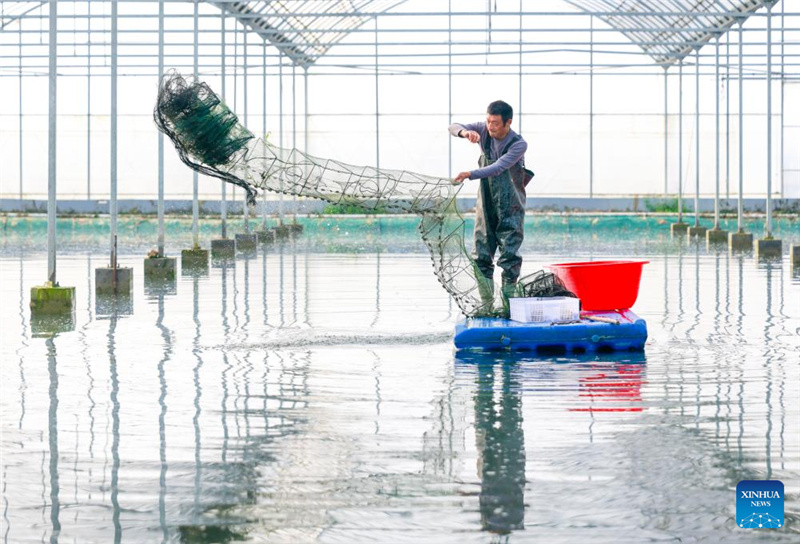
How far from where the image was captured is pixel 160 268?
1595 centimetres

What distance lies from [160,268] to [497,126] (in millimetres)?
7274

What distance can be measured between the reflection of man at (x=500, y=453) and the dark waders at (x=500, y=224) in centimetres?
185

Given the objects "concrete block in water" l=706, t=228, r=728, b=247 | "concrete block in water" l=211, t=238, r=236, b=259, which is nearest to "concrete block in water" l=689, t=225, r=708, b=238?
"concrete block in water" l=706, t=228, r=728, b=247

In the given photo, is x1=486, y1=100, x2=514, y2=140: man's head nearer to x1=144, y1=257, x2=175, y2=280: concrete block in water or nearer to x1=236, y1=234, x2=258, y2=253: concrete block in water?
x1=144, y1=257, x2=175, y2=280: concrete block in water

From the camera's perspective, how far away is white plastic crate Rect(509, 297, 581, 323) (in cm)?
926

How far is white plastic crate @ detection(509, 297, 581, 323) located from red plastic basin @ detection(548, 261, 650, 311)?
1.66ft

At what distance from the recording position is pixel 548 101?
3681 centimetres

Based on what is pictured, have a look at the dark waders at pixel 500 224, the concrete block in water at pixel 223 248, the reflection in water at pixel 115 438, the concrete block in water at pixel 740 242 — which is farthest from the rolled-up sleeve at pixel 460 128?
the concrete block in water at pixel 740 242

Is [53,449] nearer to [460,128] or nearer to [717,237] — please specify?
[460,128]

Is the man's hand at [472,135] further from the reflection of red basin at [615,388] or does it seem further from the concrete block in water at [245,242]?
the concrete block in water at [245,242]

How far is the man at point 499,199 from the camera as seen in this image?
9719 mm

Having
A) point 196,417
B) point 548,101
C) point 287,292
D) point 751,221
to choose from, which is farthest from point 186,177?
point 196,417

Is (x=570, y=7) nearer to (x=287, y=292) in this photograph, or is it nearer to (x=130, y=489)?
(x=287, y=292)

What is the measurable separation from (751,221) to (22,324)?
24.6 metres
